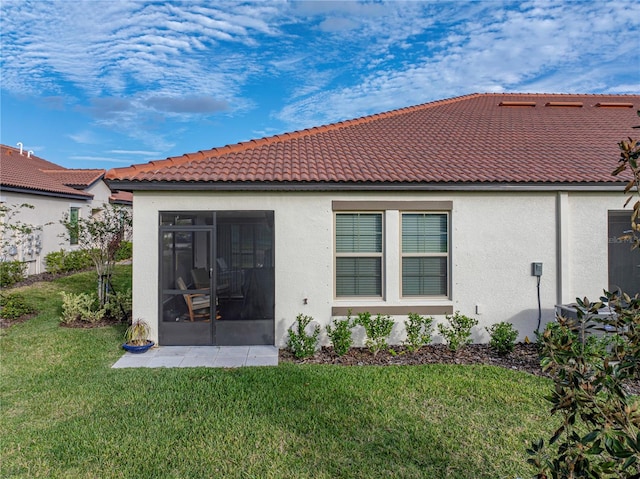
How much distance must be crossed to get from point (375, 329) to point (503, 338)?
7.93 ft

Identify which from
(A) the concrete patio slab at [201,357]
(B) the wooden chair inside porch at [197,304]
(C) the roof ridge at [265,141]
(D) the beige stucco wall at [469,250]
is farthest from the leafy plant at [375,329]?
(C) the roof ridge at [265,141]

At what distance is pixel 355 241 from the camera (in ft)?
25.7

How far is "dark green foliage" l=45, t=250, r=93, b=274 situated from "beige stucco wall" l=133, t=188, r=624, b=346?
506 inches

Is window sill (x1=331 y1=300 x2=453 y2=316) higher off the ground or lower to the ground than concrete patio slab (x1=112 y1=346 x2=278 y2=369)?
higher

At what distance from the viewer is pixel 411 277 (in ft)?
26.0

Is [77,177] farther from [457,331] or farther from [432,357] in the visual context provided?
[457,331]

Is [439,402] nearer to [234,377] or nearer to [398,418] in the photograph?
[398,418]

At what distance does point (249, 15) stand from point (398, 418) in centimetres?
979

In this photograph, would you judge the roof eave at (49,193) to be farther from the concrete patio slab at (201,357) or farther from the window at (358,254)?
the window at (358,254)

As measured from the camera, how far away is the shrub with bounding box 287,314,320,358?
7.16 m

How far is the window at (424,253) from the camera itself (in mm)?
7891

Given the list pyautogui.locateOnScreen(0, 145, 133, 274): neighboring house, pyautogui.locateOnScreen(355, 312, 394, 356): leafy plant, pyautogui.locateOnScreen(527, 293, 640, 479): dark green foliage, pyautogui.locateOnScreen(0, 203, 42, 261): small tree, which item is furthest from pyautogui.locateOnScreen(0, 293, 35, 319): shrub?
pyautogui.locateOnScreen(527, 293, 640, 479): dark green foliage

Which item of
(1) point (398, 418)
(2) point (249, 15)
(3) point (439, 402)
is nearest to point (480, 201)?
(3) point (439, 402)

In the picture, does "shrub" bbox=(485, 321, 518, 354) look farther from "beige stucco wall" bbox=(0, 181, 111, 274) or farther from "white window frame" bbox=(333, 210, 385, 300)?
"beige stucco wall" bbox=(0, 181, 111, 274)
